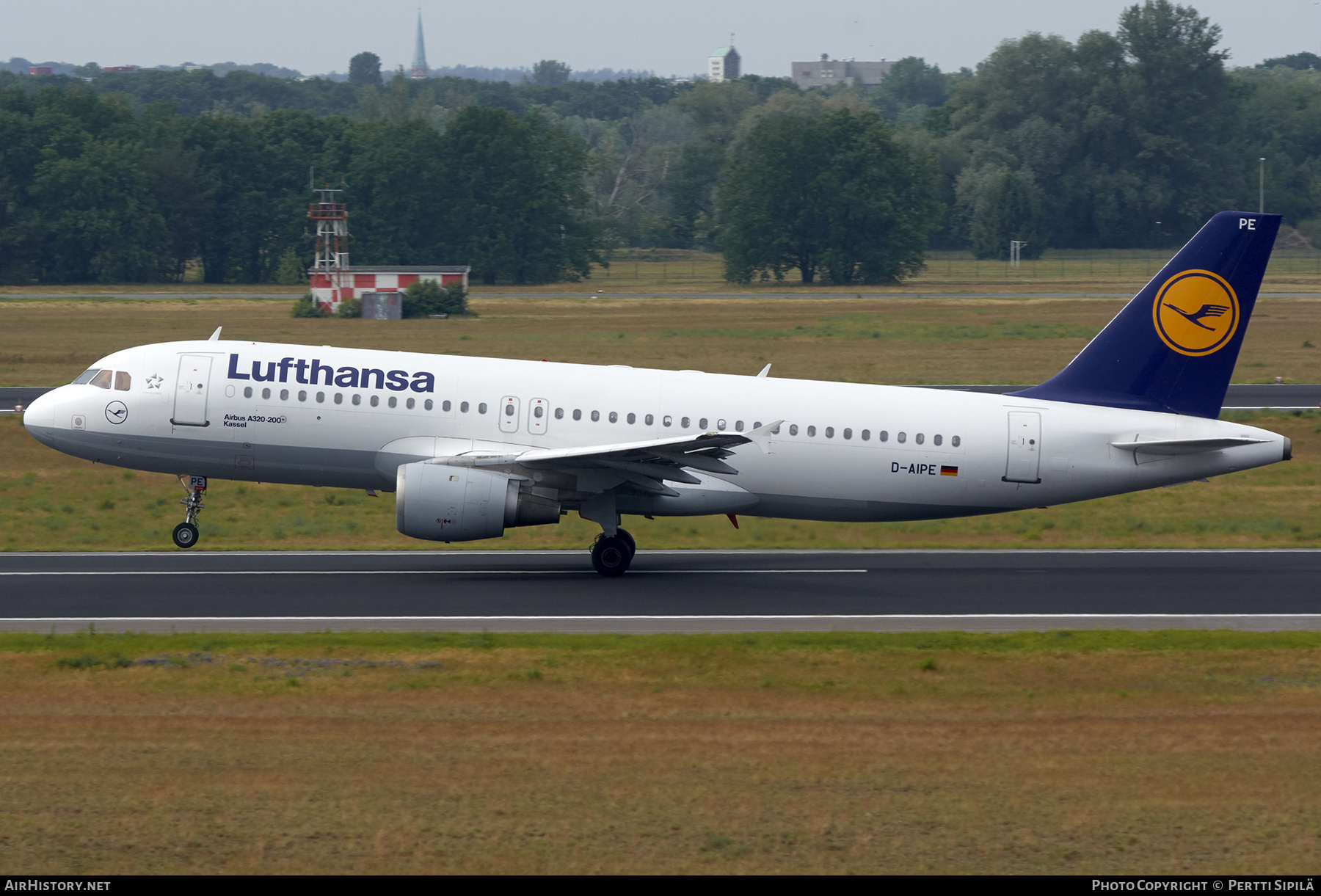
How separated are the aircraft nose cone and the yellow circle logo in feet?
70.3

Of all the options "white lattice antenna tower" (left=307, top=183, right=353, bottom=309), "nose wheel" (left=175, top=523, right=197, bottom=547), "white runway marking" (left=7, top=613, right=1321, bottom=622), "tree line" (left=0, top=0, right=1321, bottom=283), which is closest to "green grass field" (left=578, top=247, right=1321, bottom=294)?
"tree line" (left=0, top=0, right=1321, bottom=283)

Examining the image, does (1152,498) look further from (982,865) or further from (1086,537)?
(982,865)

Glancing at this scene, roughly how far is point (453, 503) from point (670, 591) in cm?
418

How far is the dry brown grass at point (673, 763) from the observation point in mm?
12852

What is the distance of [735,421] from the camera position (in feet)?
90.7

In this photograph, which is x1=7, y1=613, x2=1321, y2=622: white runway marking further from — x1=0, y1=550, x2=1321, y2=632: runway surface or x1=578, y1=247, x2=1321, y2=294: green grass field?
x1=578, y1=247, x2=1321, y2=294: green grass field

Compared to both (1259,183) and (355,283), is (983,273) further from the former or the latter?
(355,283)

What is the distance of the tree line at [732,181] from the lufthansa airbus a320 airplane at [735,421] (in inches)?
3767

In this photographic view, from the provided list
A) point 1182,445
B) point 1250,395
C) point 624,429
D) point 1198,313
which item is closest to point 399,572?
point 624,429

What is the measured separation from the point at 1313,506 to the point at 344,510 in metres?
23.5

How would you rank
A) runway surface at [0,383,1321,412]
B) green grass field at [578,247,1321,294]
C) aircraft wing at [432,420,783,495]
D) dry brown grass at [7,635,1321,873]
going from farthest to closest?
1. green grass field at [578,247,1321,294]
2. runway surface at [0,383,1321,412]
3. aircraft wing at [432,420,783,495]
4. dry brown grass at [7,635,1321,873]

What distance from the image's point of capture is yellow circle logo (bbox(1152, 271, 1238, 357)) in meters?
28.1

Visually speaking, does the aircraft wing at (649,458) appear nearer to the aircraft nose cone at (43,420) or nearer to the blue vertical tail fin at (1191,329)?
the blue vertical tail fin at (1191,329)

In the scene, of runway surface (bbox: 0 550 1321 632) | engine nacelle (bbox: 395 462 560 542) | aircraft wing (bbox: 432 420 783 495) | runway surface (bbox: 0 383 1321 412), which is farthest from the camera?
runway surface (bbox: 0 383 1321 412)
